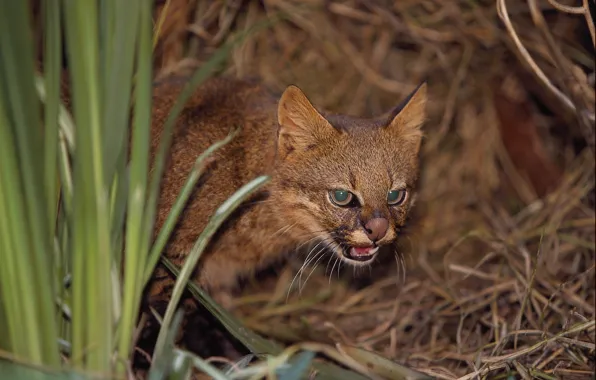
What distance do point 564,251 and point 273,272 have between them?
166cm

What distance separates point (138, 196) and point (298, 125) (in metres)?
1.17

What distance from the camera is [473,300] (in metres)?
4.02

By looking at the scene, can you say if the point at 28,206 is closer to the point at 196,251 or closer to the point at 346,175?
the point at 196,251

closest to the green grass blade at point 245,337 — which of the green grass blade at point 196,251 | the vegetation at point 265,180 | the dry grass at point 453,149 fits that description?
the vegetation at point 265,180

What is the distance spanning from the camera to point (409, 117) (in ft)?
11.7

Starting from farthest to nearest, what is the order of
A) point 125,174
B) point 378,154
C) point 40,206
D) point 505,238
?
point 505,238 → point 378,154 → point 125,174 → point 40,206

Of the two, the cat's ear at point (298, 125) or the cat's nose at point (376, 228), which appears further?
the cat's ear at point (298, 125)

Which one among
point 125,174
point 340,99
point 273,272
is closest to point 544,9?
point 340,99

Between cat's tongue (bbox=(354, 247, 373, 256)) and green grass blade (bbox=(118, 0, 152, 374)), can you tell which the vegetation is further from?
cat's tongue (bbox=(354, 247, 373, 256))

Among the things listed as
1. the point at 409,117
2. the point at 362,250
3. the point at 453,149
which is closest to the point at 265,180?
the point at 362,250

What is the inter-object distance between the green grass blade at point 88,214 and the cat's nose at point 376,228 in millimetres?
1225

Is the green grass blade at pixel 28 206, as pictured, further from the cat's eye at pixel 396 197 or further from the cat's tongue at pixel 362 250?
the cat's eye at pixel 396 197

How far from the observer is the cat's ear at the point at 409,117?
3.48 meters

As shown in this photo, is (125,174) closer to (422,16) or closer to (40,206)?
(40,206)
